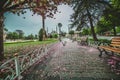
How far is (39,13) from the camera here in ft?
45.3

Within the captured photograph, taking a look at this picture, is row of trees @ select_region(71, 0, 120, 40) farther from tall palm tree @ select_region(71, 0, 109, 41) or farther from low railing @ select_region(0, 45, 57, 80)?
low railing @ select_region(0, 45, 57, 80)

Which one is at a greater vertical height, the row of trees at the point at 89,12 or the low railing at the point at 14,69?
the row of trees at the point at 89,12

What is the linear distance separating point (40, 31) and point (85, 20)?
2179 cm

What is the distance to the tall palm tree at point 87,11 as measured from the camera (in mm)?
31078

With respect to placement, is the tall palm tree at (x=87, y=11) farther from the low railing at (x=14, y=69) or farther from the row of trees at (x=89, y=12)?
the low railing at (x=14, y=69)

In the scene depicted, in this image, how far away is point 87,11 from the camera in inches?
1262

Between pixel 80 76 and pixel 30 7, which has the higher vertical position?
pixel 30 7

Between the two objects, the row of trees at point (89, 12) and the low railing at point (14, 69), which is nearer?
the low railing at point (14, 69)

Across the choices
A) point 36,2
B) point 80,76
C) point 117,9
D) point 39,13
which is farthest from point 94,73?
point 117,9

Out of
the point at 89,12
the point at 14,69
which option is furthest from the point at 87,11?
the point at 14,69

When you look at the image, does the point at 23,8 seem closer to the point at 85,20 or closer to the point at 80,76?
the point at 80,76

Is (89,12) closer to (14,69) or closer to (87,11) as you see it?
(87,11)

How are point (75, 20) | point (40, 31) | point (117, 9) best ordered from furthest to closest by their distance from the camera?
point (40, 31)
point (75, 20)
point (117, 9)

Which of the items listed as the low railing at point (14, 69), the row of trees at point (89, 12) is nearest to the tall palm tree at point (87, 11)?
the row of trees at point (89, 12)
